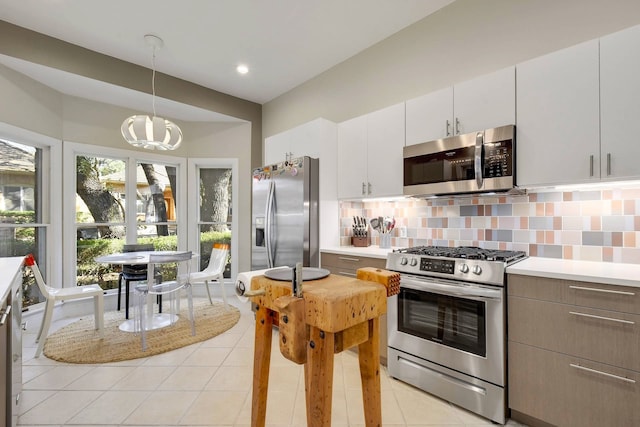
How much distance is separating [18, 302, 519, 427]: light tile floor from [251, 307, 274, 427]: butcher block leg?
58 cm

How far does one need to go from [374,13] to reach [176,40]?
6.39 feet

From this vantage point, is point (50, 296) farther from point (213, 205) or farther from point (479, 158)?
point (479, 158)

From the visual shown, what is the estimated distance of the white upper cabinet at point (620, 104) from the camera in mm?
1641

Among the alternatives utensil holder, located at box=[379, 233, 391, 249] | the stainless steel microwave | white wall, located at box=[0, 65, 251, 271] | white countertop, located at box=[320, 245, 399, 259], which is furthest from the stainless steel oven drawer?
white wall, located at box=[0, 65, 251, 271]

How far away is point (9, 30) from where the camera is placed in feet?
9.38

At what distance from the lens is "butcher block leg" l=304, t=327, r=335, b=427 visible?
105 centimetres

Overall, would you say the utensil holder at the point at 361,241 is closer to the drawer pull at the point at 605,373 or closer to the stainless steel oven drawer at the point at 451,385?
the stainless steel oven drawer at the point at 451,385

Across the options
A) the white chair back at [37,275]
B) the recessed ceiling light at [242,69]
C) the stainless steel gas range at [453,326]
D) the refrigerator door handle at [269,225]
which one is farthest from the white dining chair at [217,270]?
the stainless steel gas range at [453,326]

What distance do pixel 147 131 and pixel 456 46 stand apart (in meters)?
2.84

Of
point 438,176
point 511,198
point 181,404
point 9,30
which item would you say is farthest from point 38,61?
point 511,198

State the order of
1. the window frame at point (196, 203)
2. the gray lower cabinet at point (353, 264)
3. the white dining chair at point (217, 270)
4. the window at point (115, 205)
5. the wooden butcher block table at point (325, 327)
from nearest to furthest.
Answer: the wooden butcher block table at point (325, 327), the gray lower cabinet at point (353, 264), the white dining chair at point (217, 270), the window at point (115, 205), the window frame at point (196, 203)

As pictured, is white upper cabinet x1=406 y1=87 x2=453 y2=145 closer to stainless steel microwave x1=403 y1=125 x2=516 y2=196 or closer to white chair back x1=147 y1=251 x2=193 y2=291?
stainless steel microwave x1=403 y1=125 x2=516 y2=196

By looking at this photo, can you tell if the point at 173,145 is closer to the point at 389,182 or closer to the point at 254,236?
the point at 254,236

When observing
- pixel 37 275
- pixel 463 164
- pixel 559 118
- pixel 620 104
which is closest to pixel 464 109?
pixel 463 164
